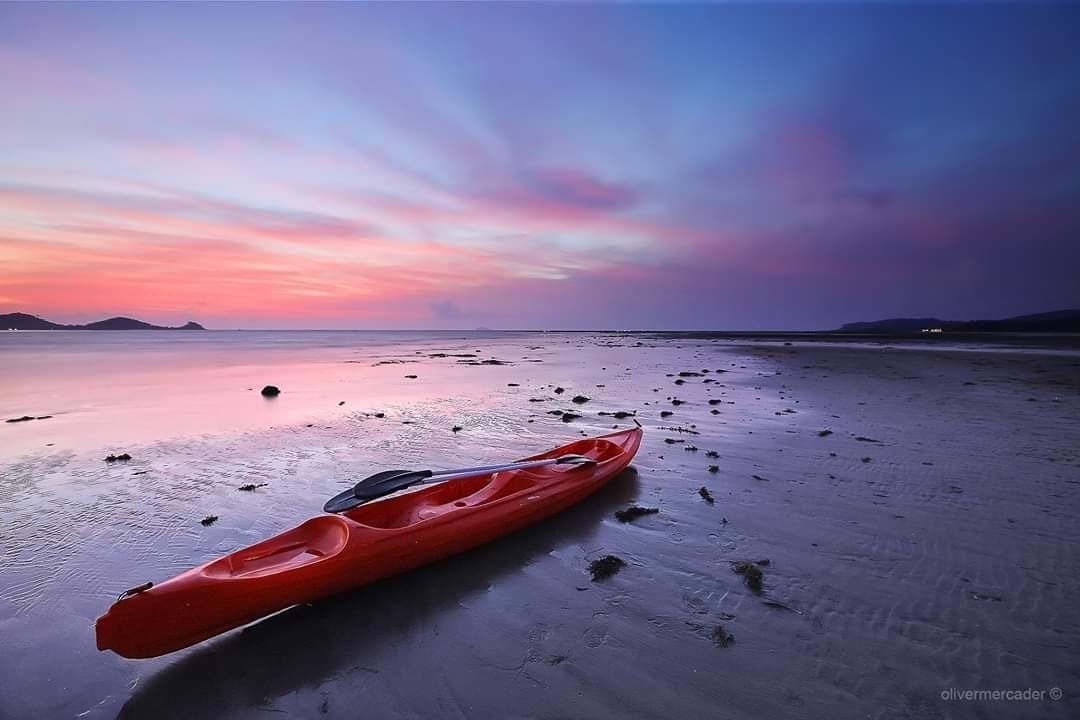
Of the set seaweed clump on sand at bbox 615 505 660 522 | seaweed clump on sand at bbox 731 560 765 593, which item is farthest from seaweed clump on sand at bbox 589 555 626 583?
seaweed clump on sand at bbox 731 560 765 593

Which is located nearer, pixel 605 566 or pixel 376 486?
pixel 605 566

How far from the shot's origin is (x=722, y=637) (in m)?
3.42

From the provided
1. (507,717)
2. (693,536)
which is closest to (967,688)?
(693,536)

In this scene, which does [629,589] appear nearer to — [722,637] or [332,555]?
[722,637]

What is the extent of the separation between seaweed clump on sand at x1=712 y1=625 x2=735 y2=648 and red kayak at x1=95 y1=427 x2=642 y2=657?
7.28 ft

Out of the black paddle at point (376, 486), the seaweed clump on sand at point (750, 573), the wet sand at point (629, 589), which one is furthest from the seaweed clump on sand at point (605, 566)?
the black paddle at point (376, 486)

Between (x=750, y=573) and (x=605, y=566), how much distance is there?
131 centimetres

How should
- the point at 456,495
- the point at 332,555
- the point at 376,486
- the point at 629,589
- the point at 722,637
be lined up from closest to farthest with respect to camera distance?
the point at 722,637 → the point at 332,555 → the point at 629,589 → the point at 376,486 → the point at 456,495

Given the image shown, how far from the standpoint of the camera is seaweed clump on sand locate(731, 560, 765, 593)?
13.4ft

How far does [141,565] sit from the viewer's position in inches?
180

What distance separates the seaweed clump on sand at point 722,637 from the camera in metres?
→ 3.35

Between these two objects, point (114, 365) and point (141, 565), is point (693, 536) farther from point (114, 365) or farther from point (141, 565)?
point (114, 365)

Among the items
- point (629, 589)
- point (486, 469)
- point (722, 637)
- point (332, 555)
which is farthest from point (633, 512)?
point (332, 555)

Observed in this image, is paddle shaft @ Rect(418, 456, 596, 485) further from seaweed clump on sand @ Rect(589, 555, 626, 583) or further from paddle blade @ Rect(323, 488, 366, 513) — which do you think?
seaweed clump on sand @ Rect(589, 555, 626, 583)
